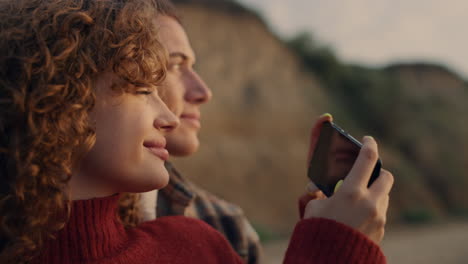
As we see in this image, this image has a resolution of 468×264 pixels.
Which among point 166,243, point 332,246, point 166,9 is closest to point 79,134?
point 166,243

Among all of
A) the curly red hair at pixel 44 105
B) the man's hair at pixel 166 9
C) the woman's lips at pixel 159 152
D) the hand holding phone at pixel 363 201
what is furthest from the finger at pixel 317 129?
the man's hair at pixel 166 9

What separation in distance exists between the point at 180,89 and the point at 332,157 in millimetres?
876

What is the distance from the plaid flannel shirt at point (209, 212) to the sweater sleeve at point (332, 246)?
3.00ft

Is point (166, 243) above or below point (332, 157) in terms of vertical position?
below

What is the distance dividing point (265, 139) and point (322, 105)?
3911 mm

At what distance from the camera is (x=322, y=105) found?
17.8m

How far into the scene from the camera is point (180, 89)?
87.0 inches

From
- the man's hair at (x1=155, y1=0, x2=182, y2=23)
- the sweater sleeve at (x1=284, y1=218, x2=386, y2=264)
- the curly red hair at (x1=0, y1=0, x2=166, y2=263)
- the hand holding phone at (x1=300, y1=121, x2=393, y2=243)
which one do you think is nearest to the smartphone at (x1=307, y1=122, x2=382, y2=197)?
the hand holding phone at (x1=300, y1=121, x2=393, y2=243)

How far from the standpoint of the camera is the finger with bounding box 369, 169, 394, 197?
1356 millimetres

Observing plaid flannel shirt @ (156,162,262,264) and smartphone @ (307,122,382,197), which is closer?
smartphone @ (307,122,382,197)

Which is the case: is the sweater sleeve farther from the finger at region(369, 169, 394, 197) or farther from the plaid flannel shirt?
the plaid flannel shirt

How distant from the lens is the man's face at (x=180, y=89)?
7.09 ft

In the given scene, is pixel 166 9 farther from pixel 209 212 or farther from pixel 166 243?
pixel 166 243

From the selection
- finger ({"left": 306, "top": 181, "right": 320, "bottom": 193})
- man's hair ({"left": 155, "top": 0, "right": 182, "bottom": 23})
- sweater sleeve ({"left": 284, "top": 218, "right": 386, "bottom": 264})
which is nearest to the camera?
sweater sleeve ({"left": 284, "top": 218, "right": 386, "bottom": 264})
